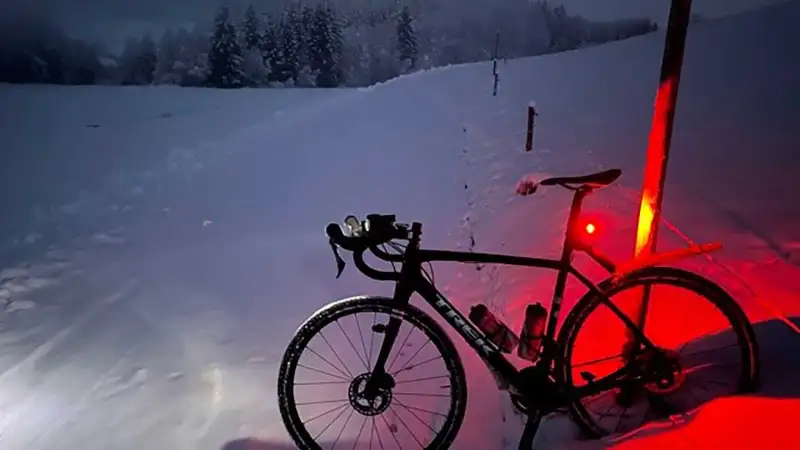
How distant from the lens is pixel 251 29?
10445mm

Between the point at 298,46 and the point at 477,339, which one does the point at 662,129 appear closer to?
the point at 477,339

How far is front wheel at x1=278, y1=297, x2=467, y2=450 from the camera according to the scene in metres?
1.97

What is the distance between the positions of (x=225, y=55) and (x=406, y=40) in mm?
2894

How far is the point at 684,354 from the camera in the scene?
222 centimetres

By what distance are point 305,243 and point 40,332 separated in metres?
2.12

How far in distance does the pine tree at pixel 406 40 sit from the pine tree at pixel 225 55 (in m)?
2.55

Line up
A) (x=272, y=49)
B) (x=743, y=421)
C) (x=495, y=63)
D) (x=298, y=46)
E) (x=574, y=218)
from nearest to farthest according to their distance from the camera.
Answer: (x=743, y=421), (x=574, y=218), (x=495, y=63), (x=298, y=46), (x=272, y=49)

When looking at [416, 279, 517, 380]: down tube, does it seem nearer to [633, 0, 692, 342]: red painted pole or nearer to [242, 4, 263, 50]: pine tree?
[633, 0, 692, 342]: red painted pole

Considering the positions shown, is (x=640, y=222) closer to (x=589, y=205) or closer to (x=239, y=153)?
(x=589, y=205)

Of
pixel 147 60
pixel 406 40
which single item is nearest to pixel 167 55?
pixel 147 60

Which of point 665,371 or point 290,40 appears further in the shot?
point 290,40

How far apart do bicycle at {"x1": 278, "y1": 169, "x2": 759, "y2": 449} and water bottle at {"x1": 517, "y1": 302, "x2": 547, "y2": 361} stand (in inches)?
0.8

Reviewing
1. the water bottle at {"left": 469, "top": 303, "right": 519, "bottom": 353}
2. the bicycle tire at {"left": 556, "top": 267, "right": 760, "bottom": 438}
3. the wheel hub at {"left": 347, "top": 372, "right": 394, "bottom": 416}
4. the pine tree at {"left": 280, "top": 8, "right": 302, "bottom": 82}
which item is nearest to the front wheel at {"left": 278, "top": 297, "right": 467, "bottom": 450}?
the wheel hub at {"left": 347, "top": 372, "right": 394, "bottom": 416}

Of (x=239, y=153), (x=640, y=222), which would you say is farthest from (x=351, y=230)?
(x=239, y=153)
